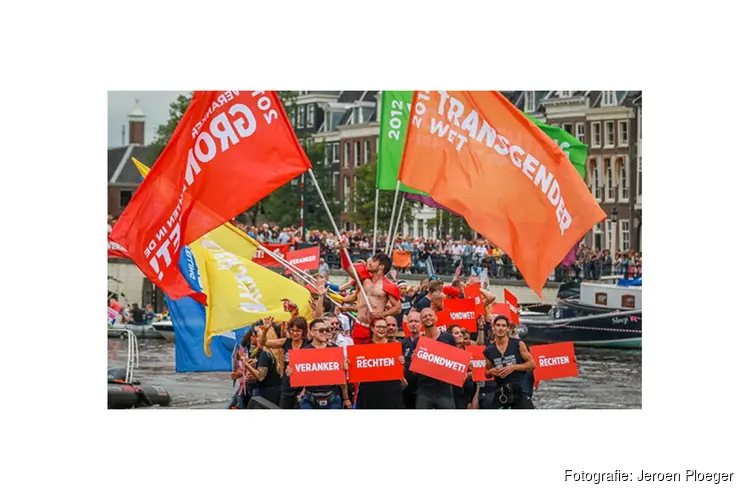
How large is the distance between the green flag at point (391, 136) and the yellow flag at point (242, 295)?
276 centimetres

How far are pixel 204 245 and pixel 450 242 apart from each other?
3209 centimetres

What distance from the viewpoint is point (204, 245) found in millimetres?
17422

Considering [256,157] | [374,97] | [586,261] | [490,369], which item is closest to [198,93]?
[256,157]

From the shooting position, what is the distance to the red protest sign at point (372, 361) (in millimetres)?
14461

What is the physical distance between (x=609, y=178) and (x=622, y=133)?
1.90 m

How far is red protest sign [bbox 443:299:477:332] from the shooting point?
17.1m

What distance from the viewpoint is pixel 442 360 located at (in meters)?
14.5

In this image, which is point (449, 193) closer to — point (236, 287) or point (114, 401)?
point (236, 287)

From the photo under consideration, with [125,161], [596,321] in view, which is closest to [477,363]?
[596,321]

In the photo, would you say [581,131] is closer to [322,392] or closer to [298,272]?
Answer: [298,272]

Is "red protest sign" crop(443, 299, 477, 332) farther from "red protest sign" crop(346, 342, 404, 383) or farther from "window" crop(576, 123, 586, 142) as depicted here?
"window" crop(576, 123, 586, 142)

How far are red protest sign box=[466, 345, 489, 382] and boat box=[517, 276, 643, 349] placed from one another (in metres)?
26.6

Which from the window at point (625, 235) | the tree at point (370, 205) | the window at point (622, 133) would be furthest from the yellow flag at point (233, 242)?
the window at point (622, 133)

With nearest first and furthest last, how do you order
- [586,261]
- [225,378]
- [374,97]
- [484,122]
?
[484,122] → [225,378] → [586,261] → [374,97]
